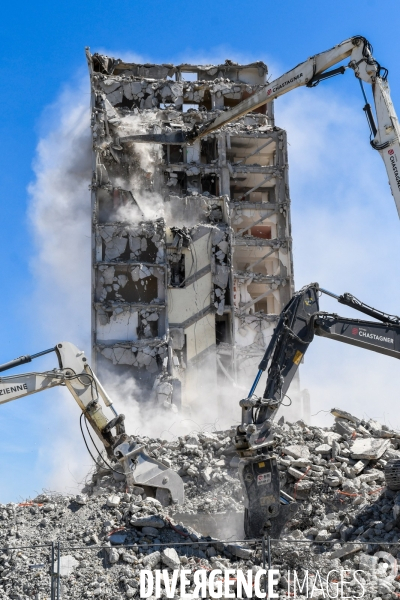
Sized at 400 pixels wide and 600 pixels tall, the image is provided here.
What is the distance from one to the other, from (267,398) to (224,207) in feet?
58.7

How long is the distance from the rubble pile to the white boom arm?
17.9ft

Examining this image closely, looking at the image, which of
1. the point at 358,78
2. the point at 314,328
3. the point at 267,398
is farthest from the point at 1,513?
the point at 358,78

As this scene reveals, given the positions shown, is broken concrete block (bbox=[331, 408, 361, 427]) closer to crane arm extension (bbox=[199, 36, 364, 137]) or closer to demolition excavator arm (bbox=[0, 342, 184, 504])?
demolition excavator arm (bbox=[0, 342, 184, 504])

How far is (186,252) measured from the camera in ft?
105

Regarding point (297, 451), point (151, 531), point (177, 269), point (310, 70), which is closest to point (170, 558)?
point (151, 531)

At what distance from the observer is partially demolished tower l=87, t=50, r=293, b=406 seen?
29.8 m

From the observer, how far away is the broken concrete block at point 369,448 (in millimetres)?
17672

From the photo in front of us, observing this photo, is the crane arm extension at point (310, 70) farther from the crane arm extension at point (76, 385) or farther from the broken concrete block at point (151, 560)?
the broken concrete block at point (151, 560)

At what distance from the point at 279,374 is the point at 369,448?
3.14 metres

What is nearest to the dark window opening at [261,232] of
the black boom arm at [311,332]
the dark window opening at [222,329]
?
the dark window opening at [222,329]

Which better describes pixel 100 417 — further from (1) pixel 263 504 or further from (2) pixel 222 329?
(2) pixel 222 329

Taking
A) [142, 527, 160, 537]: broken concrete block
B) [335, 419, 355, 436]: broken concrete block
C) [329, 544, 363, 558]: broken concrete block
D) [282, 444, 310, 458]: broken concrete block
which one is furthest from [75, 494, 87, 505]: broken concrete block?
[335, 419, 355, 436]: broken concrete block

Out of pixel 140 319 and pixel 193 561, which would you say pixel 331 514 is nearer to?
pixel 193 561

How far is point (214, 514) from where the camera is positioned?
16.5 metres
